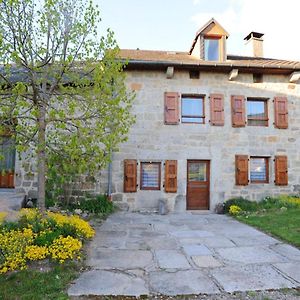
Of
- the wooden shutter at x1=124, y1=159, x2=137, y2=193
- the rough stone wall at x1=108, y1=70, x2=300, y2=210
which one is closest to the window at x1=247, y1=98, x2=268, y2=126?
the rough stone wall at x1=108, y1=70, x2=300, y2=210

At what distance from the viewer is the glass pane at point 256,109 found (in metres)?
9.91

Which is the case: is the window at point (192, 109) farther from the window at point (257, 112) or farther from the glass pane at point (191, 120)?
the window at point (257, 112)

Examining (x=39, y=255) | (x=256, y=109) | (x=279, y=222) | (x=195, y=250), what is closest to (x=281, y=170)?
(x=256, y=109)

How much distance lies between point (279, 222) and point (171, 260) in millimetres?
3830

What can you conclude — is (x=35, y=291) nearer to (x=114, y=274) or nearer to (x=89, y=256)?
(x=114, y=274)

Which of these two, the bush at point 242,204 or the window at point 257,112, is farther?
the window at point 257,112

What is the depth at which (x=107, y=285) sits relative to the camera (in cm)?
334

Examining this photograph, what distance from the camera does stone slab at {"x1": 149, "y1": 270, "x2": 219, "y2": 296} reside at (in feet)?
10.6

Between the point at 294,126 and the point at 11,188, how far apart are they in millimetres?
10270

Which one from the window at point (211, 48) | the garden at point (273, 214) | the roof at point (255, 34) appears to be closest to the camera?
the garden at point (273, 214)

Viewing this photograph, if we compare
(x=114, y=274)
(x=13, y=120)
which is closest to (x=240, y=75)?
(x=13, y=120)

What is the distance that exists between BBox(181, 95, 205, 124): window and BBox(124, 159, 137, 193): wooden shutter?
2333 mm

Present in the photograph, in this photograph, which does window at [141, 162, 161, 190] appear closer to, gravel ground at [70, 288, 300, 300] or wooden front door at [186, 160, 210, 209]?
wooden front door at [186, 160, 210, 209]

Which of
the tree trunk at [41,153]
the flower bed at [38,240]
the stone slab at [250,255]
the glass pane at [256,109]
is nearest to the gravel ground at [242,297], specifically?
the stone slab at [250,255]
